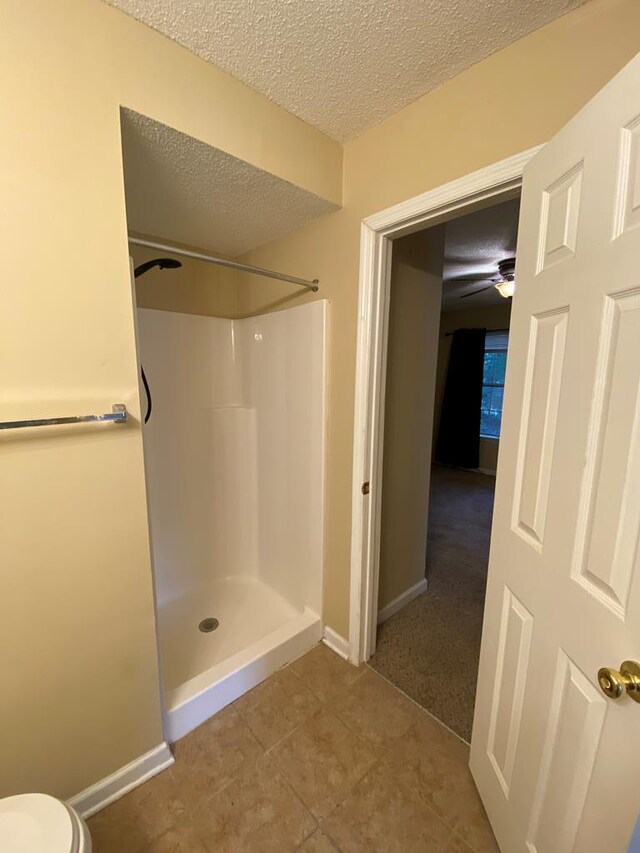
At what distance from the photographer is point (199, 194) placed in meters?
1.42

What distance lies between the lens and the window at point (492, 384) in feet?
16.5

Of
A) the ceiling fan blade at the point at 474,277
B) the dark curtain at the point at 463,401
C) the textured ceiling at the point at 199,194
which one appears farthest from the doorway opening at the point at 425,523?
the dark curtain at the point at 463,401

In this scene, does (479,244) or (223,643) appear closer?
(223,643)

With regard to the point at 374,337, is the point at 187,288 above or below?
above

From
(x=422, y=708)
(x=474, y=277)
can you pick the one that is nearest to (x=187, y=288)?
(x=422, y=708)

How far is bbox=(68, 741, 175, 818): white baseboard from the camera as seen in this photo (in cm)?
112

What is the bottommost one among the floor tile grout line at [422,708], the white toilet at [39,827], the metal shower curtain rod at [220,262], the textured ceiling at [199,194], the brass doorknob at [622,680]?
the floor tile grout line at [422,708]

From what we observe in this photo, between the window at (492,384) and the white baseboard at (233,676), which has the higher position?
the window at (492,384)

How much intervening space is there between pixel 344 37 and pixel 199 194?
724 millimetres

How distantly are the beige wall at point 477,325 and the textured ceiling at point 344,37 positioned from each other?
393cm

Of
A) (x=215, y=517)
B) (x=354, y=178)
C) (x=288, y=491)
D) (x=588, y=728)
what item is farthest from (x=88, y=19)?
(x=215, y=517)

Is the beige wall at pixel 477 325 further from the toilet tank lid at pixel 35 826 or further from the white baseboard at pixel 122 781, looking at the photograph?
the toilet tank lid at pixel 35 826

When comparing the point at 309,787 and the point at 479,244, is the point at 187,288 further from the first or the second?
the point at 309,787

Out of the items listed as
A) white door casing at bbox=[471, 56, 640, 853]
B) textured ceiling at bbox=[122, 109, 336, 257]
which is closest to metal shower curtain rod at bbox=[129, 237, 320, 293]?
textured ceiling at bbox=[122, 109, 336, 257]
